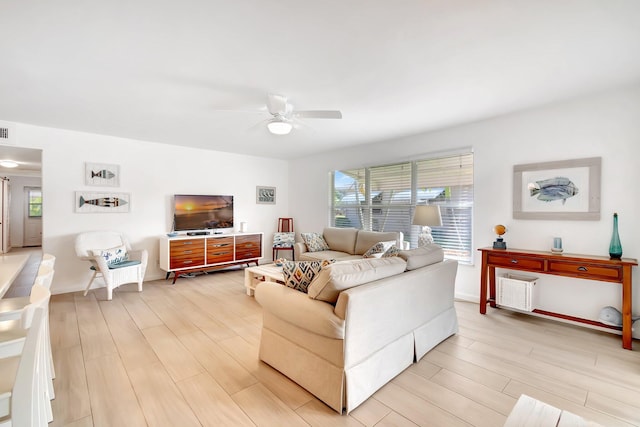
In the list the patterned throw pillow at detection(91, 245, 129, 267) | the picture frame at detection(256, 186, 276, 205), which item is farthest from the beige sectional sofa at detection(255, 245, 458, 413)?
the picture frame at detection(256, 186, 276, 205)

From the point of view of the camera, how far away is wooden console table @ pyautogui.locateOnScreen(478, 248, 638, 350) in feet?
8.66

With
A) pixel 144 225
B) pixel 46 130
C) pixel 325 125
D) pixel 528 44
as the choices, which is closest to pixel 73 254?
pixel 144 225

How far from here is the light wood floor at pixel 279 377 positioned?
178 cm

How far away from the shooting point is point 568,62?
232 cm

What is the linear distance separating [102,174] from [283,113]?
3.43 metres

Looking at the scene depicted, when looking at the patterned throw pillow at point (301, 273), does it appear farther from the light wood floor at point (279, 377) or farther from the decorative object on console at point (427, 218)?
the decorative object on console at point (427, 218)

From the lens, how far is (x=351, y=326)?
1.78m

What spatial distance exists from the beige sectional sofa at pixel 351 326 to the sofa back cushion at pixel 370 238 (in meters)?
1.96

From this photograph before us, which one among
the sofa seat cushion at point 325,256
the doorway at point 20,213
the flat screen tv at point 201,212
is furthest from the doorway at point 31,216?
the sofa seat cushion at point 325,256

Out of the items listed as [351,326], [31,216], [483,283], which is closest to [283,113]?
[351,326]

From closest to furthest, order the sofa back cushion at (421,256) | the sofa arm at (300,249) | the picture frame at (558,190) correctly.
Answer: the sofa back cushion at (421,256) → the picture frame at (558,190) → the sofa arm at (300,249)

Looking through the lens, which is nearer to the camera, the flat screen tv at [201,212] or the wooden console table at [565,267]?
the wooden console table at [565,267]

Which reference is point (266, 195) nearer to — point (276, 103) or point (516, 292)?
point (276, 103)

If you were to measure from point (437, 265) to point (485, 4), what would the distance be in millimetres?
1985
